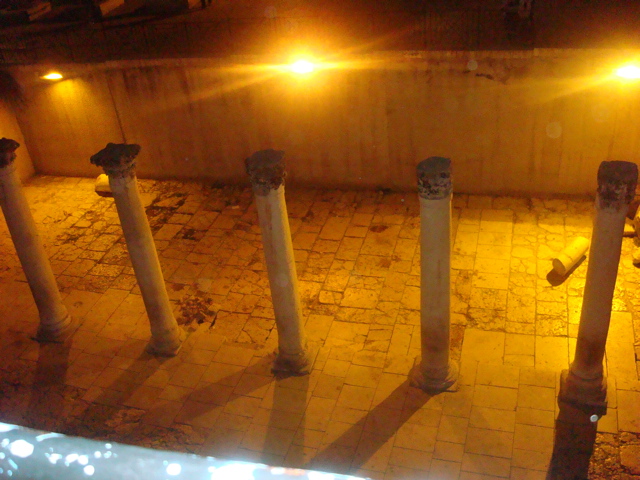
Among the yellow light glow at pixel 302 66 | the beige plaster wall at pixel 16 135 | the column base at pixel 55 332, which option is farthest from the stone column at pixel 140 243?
the beige plaster wall at pixel 16 135

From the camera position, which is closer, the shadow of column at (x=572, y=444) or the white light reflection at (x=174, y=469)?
the white light reflection at (x=174, y=469)

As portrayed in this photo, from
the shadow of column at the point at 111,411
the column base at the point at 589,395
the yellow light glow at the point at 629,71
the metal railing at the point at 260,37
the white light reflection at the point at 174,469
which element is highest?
the metal railing at the point at 260,37

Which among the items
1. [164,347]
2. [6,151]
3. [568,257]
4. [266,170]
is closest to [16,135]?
[6,151]

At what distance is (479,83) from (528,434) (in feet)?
17.9

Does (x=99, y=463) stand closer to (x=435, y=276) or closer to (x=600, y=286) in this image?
(x=435, y=276)

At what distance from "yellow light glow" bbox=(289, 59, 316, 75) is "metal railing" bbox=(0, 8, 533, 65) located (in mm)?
553

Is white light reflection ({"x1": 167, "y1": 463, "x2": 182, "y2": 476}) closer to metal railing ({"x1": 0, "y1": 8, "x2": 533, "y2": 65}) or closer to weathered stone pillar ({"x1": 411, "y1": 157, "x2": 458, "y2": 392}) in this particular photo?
weathered stone pillar ({"x1": 411, "y1": 157, "x2": 458, "y2": 392})

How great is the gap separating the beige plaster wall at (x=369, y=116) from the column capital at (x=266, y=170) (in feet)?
13.8

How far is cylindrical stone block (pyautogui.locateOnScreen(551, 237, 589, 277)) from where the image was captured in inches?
342

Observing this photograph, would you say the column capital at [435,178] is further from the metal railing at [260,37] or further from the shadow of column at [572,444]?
the metal railing at [260,37]

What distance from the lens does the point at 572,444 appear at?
20.9 feet

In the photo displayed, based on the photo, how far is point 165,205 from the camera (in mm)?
11555

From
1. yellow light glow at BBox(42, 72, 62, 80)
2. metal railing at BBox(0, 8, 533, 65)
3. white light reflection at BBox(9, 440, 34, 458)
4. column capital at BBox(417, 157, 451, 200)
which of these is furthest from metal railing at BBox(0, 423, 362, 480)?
yellow light glow at BBox(42, 72, 62, 80)

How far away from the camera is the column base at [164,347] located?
8047 millimetres
